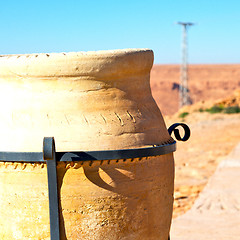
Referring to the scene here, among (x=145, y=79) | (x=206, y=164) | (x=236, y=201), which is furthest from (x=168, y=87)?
(x=145, y=79)

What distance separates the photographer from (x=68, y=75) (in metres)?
2.84

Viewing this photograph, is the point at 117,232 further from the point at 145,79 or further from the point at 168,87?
the point at 168,87

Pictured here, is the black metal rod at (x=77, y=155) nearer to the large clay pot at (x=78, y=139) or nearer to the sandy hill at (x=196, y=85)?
the large clay pot at (x=78, y=139)

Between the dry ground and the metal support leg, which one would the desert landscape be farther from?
the metal support leg

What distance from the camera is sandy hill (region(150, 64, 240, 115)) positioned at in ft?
192

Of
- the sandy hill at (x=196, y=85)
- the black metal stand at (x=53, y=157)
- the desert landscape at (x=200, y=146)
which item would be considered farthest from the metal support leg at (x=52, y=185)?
the sandy hill at (x=196, y=85)

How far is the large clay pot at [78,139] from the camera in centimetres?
274

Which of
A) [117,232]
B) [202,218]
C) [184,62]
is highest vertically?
[184,62]

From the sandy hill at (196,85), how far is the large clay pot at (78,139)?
4424cm

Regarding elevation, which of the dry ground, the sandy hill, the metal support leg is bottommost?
the dry ground

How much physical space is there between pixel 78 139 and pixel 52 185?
330mm

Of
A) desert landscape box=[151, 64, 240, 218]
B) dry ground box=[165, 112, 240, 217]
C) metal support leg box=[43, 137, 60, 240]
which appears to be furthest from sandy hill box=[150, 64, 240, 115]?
metal support leg box=[43, 137, 60, 240]

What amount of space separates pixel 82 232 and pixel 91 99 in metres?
0.87

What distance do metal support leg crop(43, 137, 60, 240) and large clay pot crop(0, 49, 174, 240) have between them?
0.05 m
